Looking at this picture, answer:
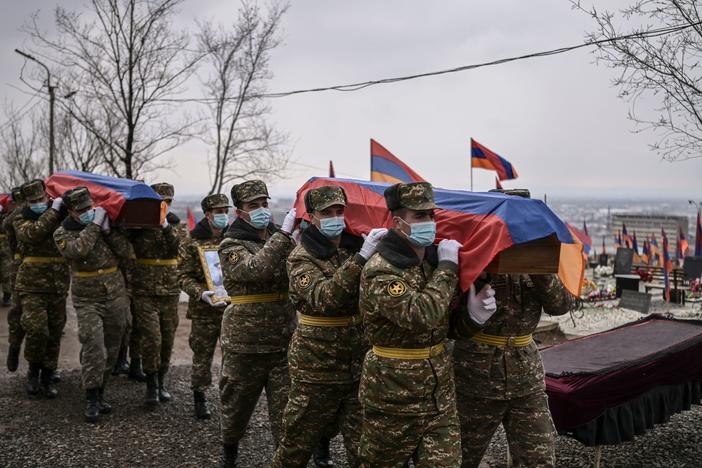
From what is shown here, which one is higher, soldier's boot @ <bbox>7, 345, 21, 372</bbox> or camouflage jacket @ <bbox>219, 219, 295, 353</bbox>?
camouflage jacket @ <bbox>219, 219, 295, 353</bbox>

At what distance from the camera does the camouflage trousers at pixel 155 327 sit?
695 cm

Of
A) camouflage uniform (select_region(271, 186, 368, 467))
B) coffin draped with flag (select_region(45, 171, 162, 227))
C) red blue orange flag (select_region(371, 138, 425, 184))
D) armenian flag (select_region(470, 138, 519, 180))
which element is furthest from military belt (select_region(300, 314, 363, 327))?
armenian flag (select_region(470, 138, 519, 180))

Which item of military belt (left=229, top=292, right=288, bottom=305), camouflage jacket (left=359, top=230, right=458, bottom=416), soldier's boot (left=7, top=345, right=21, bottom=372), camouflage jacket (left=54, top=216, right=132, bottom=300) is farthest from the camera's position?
soldier's boot (left=7, top=345, right=21, bottom=372)

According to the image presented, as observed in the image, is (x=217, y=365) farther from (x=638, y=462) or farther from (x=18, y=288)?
(x=638, y=462)

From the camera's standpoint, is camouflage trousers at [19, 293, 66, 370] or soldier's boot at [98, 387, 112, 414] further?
camouflage trousers at [19, 293, 66, 370]

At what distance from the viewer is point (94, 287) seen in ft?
21.4

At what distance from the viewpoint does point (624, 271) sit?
18938mm

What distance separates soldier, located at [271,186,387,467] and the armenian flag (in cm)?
704

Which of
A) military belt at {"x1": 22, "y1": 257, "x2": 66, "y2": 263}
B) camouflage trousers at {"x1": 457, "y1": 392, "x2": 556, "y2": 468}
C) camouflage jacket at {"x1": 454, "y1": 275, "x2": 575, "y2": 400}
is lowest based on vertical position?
camouflage trousers at {"x1": 457, "y1": 392, "x2": 556, "y2": 468}

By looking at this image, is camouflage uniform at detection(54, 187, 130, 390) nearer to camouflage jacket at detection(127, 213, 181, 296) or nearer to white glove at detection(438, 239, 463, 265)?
camouflage jacket at detection(127, 213, 181, 296)

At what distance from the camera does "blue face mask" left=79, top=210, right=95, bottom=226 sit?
20.9 ft

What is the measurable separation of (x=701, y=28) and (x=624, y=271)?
13295mm

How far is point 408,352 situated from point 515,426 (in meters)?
0.97

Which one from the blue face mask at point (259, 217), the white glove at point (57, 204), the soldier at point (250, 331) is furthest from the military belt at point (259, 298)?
the white glove at point (57, 204)
